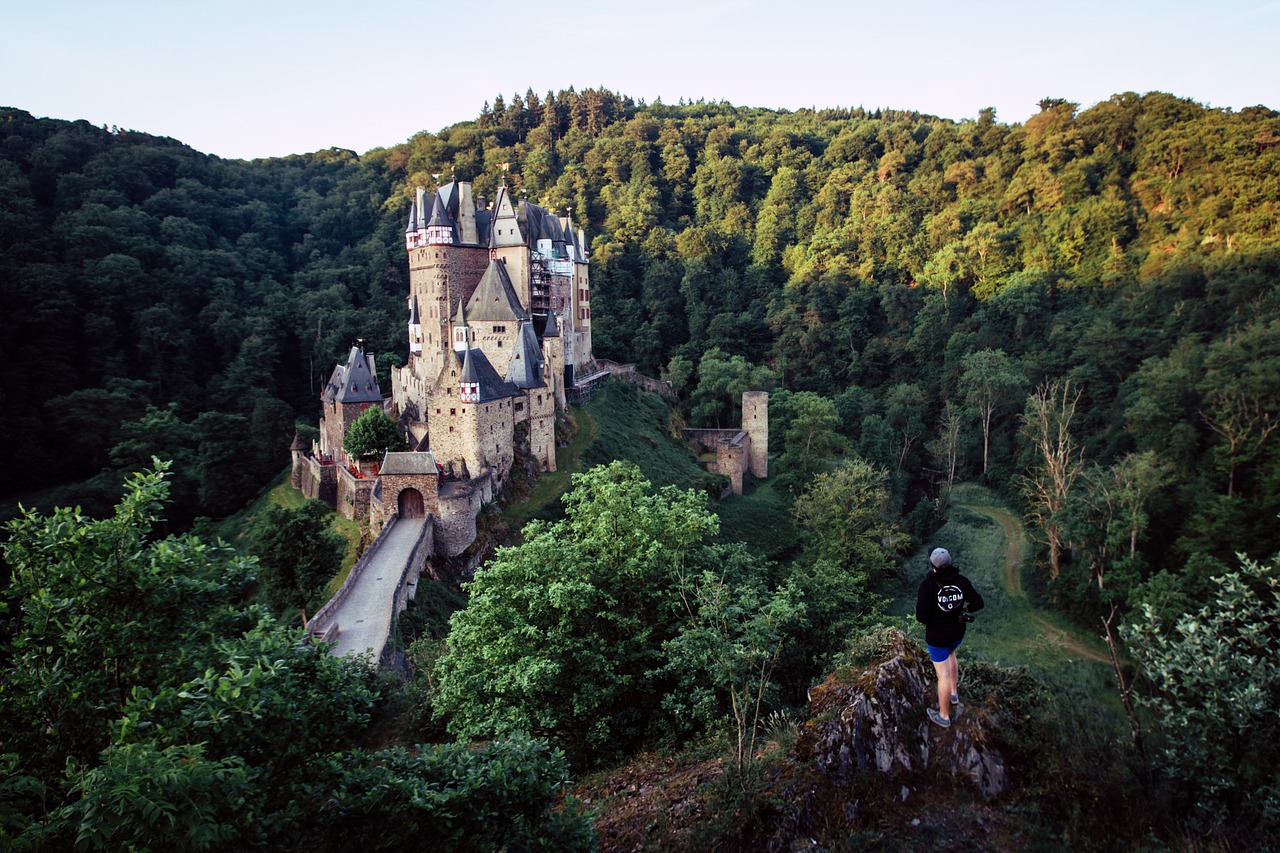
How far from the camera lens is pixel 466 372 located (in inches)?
1108

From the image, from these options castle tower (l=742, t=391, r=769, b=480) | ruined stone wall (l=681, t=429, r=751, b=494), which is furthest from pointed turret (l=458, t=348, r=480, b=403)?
castle tower (l=742, t=391, r=769, b=480)

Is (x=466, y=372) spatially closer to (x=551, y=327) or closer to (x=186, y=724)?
(x=551, y=327)

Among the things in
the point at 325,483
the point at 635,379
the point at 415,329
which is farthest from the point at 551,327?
the point at 325,483

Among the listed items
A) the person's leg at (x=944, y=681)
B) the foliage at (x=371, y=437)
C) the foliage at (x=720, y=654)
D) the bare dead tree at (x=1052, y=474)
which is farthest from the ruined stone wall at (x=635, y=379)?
the person's leg at (x=944, y=681)

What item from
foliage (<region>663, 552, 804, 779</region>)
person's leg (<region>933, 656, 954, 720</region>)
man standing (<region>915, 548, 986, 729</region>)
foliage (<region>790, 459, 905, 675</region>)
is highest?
man standing (<region>915, 548, 986, 729</region>)

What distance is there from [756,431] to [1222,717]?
126 feet

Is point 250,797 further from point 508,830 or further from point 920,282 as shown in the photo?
point 920,282

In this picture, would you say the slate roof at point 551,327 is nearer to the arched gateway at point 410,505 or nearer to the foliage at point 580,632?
the arched gateway at point 410,505

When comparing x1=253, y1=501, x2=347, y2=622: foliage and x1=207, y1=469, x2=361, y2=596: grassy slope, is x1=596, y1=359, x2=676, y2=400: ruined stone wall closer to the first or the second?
x1=207, y1=469, x2=361, y2=596: grassy slope

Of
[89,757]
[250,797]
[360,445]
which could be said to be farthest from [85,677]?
[360,445]

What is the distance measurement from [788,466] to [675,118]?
72339mm

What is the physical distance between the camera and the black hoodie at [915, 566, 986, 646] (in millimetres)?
8022

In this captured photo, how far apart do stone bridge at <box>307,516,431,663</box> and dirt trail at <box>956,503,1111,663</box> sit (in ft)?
75.3

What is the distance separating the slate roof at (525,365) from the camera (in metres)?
32.7
